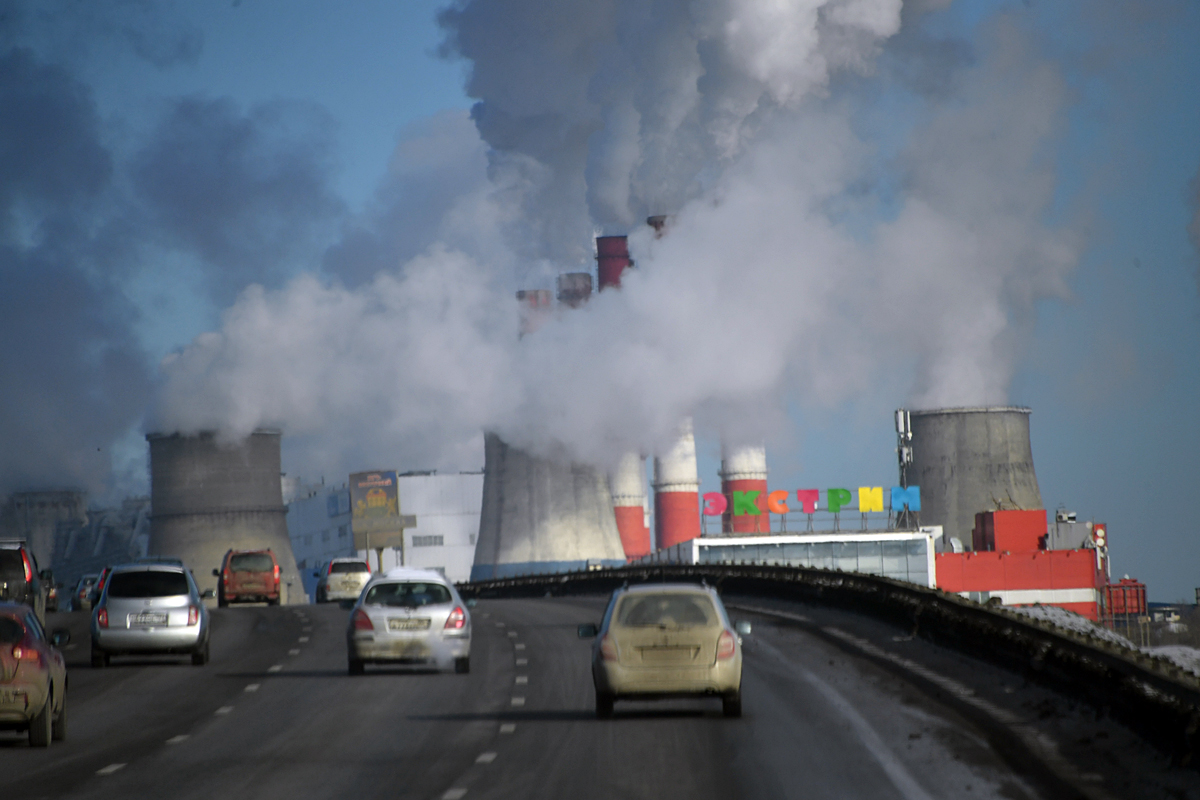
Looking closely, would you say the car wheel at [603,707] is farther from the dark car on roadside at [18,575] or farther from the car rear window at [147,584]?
the dark car on roadside at [18,575]

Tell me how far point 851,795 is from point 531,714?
23.0ft

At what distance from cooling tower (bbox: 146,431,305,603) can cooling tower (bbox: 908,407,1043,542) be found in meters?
42.4

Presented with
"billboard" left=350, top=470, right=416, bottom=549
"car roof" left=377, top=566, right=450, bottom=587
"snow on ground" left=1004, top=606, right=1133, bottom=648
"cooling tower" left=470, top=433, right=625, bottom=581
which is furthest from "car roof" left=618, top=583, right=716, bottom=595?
"billboard" left=350, top=470, right=416, bottom=549

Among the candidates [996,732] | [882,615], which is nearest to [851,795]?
[996,732]

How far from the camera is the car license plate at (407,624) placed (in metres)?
22.9

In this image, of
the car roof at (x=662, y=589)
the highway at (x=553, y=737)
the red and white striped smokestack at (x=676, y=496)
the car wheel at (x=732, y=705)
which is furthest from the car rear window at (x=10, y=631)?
the red and white striped smokestack at (x=676, y=496)

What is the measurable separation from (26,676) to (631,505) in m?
114

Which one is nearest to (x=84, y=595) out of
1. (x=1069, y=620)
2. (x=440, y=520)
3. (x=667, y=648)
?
(x=1069, y=620)

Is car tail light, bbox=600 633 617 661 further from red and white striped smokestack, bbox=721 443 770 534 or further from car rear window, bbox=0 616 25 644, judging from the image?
red and white striped smokestack, bbox=721 443 770 534

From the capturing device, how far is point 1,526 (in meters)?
127

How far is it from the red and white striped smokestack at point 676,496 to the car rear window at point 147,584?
349 feet

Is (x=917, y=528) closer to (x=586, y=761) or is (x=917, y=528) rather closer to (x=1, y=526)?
(x=1, y=526)

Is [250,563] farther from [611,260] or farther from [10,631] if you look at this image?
[611,260]

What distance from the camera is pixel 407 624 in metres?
22.9
